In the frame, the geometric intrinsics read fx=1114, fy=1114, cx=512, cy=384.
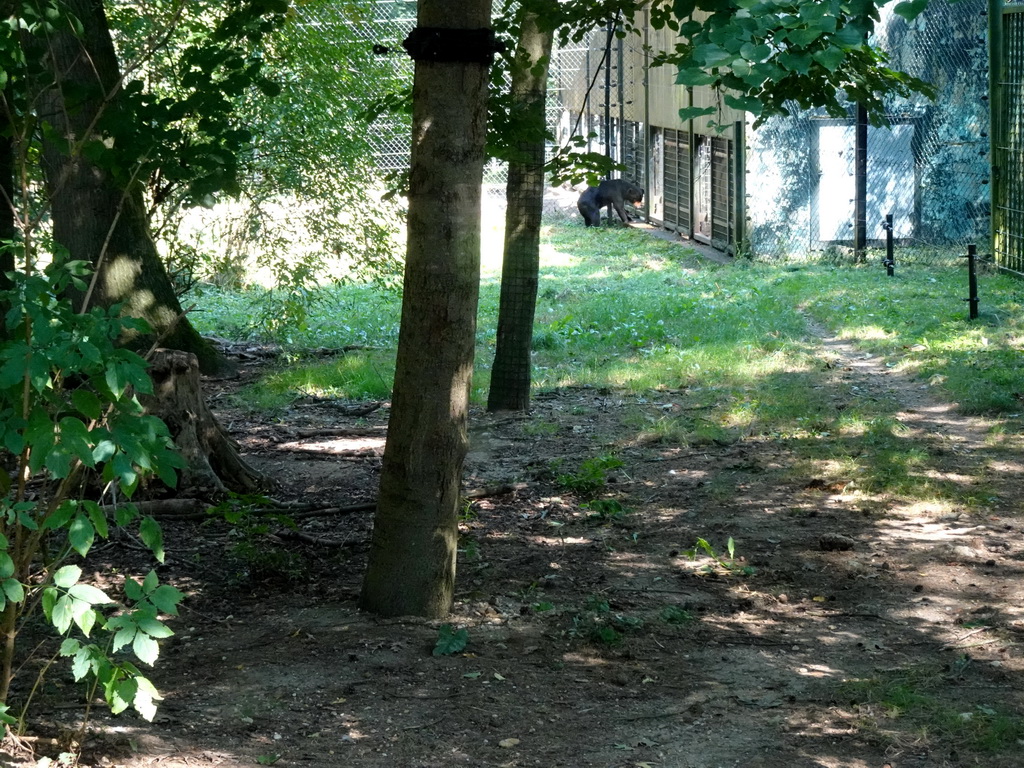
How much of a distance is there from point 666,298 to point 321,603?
10514 millimetres

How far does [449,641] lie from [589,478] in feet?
8.43

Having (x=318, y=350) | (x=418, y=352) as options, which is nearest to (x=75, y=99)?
(x=418, y=352)

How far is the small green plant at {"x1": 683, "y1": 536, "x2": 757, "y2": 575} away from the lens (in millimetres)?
5527

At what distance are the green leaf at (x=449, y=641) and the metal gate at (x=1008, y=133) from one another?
12.7m

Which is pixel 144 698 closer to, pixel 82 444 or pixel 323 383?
pixel 82 444

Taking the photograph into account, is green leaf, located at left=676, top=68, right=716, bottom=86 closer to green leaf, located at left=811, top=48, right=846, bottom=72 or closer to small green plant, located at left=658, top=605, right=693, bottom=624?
green leaf, located at left=811, top=48, right=846, bottom=72

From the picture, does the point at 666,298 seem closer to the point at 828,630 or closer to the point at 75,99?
the point at 828,630

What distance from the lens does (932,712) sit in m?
3.96

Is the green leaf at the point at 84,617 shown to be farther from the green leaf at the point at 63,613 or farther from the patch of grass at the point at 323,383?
the patch of grass at the point at 323,383

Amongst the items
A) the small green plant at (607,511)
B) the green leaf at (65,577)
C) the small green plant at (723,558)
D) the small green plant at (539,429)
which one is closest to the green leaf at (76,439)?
the green leaf at (65,577)

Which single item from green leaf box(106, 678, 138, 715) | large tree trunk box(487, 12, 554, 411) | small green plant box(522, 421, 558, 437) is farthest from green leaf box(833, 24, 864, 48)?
small green plant box(522, 421, 558, 437)

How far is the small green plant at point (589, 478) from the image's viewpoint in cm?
693

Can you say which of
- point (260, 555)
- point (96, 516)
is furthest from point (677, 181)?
point (96, 516)

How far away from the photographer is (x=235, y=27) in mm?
4902
